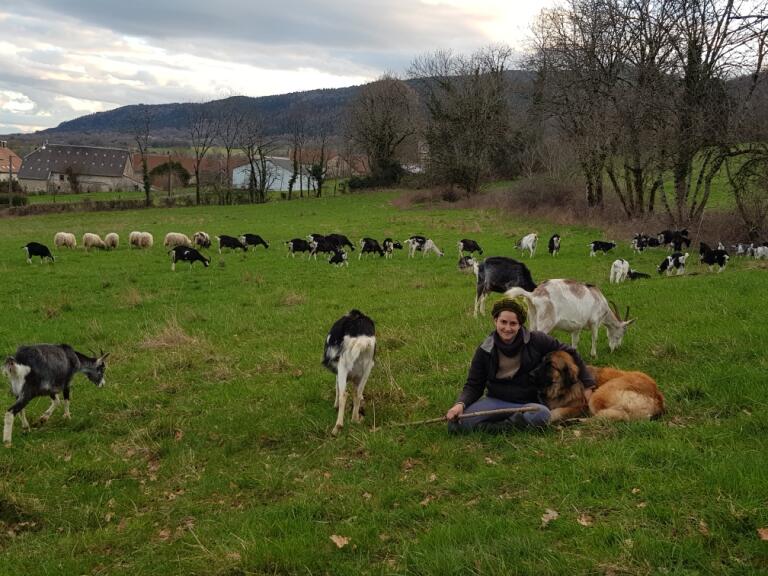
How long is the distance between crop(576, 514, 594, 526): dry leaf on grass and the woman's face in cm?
217

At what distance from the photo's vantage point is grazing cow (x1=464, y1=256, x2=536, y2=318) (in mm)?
13664

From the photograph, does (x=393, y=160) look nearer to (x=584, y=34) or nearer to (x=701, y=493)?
(x=584, y=34)

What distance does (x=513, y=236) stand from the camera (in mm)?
29094

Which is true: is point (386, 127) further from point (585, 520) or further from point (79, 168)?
point (585, 520)

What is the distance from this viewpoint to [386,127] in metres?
70.1

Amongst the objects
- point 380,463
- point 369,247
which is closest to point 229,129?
point 369,247

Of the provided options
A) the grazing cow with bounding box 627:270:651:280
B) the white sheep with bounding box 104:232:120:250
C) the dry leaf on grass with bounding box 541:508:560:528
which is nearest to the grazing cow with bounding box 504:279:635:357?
the dry leaf on grass with bounding box 541:508:560:528

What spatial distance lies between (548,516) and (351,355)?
3330 mm

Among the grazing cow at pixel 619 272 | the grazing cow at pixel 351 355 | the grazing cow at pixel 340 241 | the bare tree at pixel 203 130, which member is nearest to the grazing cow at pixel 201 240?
the grazing cow at pixel 340 241

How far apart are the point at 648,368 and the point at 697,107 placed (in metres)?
17.2

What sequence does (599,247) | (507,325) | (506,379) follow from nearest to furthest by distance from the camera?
(507,325), (506,379), (599,247)

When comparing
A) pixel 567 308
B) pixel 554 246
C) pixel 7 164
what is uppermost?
pixel 7 164

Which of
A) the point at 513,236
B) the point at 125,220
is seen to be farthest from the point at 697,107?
the point at 125,220

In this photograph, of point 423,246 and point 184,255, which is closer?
point 184,255
